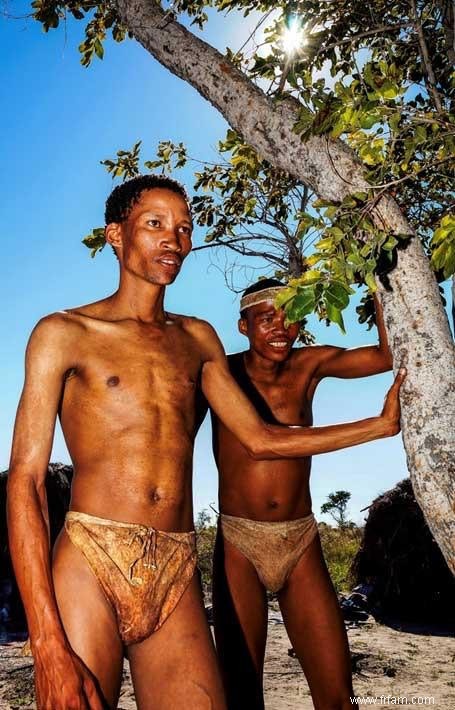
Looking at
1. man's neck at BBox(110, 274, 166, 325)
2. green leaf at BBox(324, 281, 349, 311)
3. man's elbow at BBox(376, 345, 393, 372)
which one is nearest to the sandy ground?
man's elbow at BBox(376, 345, 393, 372)

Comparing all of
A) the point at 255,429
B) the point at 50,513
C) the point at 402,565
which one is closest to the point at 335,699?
the point at 255,429

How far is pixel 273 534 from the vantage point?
151 inches

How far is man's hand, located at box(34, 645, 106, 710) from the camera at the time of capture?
1.96 m

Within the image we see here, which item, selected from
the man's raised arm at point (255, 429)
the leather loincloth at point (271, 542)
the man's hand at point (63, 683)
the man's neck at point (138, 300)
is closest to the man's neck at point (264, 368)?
the leather loincloth at point (271, 542)

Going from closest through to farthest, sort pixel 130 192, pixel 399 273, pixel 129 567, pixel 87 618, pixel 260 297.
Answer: pixel 87 618 < pixel 129 567 < pixel 399 273 < pixel 130 192 < pixel 260 297

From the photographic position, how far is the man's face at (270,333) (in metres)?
4.15

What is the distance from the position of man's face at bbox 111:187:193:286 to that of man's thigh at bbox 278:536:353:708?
2051mm

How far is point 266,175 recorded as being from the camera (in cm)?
619

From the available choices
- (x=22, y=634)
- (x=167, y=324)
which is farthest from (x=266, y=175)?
(x=22, y=634)

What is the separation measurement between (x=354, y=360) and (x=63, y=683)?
2.34 meters

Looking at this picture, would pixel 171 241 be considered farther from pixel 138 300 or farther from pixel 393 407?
pixel 393 407

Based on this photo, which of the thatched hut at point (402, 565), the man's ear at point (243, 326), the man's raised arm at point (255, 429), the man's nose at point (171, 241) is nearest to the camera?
the man's nose at point (171, 241)

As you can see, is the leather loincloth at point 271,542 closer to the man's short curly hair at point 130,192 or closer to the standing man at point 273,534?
the standing man at point 273,534

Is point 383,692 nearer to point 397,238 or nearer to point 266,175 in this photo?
point 397,238
